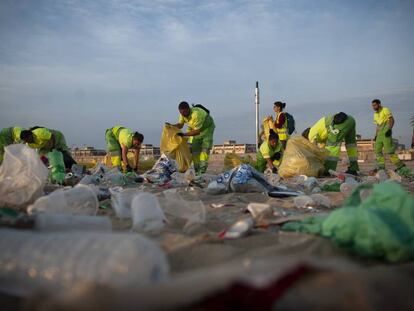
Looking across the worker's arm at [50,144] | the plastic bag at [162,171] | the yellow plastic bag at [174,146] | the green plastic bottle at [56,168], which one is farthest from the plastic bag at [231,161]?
the green plastic bottle at [56,168]

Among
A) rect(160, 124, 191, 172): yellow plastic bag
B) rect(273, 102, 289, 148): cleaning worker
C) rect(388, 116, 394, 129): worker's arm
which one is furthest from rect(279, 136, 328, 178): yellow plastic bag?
rect(388, 116, 394, 129): worker's arm

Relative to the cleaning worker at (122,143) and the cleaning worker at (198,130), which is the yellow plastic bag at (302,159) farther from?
the cleaning worker at (122,143)

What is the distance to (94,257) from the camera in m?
1.22

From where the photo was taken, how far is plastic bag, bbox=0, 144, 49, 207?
8.46 ft

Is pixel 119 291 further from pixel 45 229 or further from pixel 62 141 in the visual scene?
pixel 62 141

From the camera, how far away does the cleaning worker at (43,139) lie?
20.8ft

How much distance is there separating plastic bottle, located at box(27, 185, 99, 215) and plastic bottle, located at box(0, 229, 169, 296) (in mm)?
850

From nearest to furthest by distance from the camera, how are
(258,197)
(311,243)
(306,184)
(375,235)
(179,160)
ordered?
(375,235) → (311,243) → (258,197) → (306,184) → (179,160)

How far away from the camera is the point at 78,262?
1.22 metres

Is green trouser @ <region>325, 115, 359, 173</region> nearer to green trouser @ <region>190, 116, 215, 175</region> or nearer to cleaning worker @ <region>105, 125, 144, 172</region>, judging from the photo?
green trouser @ <region>190, 116, 215, 175</region>

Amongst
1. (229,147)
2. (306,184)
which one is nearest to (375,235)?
(306,184)

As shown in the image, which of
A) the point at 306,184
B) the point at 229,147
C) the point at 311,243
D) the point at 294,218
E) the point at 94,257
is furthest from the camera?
the point at 229,147

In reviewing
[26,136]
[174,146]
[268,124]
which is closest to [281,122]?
[268,124]

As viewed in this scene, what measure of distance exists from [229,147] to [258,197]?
2125 centimetres
